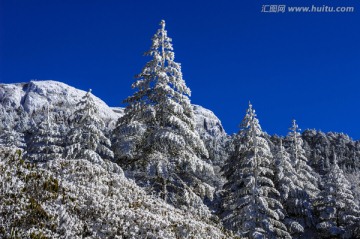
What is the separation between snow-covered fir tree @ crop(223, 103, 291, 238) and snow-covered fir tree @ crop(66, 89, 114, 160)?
891 centimetres

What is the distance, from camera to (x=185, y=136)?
→ 18703 millimetres

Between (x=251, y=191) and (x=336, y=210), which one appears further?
(x=336, y=210)

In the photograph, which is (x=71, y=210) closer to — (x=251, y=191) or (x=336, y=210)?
(x=251, y=191)

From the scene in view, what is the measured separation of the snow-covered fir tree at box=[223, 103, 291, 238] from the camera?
24719 millimetres

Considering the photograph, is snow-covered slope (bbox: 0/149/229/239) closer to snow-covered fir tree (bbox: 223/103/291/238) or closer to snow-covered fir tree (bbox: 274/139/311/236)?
snow-covered fir tree (bbox: 223/103/291/238)

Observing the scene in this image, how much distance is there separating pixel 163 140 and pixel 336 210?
22.4 m

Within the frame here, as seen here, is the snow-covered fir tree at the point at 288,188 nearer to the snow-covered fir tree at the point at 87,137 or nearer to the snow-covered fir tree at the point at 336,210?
the snow-covered fir tree at the point at 336,210

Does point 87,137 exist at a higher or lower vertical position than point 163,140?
higher

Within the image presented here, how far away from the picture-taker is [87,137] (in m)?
25.4

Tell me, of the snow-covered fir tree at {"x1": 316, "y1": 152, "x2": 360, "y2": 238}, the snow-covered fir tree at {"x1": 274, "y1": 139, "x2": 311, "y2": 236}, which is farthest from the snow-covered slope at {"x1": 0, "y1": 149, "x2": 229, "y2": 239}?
the snow-covered fir tree at {"x1": 316, "y1": 152, "x2": 360, "y2": 238}

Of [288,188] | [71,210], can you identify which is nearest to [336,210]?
[288,188]

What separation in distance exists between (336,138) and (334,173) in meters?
115

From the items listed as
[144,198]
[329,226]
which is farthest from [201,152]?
[329,226]

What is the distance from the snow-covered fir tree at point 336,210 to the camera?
3294 centimetres
